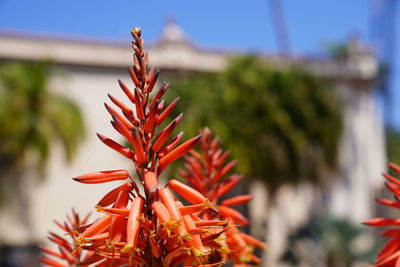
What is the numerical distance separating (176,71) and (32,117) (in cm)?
593

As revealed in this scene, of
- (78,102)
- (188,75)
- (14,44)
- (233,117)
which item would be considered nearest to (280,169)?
(233,117)

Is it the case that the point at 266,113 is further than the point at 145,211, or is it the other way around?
the point at 266,113

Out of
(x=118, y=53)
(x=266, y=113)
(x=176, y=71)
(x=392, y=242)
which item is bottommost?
(x=392, y=242)

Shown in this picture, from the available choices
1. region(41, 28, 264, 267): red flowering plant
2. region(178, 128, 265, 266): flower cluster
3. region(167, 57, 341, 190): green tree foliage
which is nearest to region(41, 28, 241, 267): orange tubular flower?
region(41, 28, 264, 267): red flowering plant

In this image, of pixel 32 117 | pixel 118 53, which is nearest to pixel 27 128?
pixel 32 117

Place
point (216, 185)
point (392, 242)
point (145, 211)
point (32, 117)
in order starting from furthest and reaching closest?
point (32, 117)
point (216, 185)
point (392, 242)
point (145, 211)

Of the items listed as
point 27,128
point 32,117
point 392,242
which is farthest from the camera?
point 32,117

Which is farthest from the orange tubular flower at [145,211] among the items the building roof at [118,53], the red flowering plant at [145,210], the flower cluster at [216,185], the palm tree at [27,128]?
the building roof at [118,53]

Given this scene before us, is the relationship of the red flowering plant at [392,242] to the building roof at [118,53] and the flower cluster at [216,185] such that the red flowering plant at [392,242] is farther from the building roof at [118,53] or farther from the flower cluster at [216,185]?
the building roof at [118,53]

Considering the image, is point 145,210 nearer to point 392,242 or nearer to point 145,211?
point 145,211

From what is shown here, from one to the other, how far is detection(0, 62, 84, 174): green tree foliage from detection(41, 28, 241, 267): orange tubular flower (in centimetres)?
1598

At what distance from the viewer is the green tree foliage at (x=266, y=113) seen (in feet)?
56.8

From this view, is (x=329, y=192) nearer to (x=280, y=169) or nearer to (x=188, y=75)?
(x=280, y=169)

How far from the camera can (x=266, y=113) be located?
18.0m
